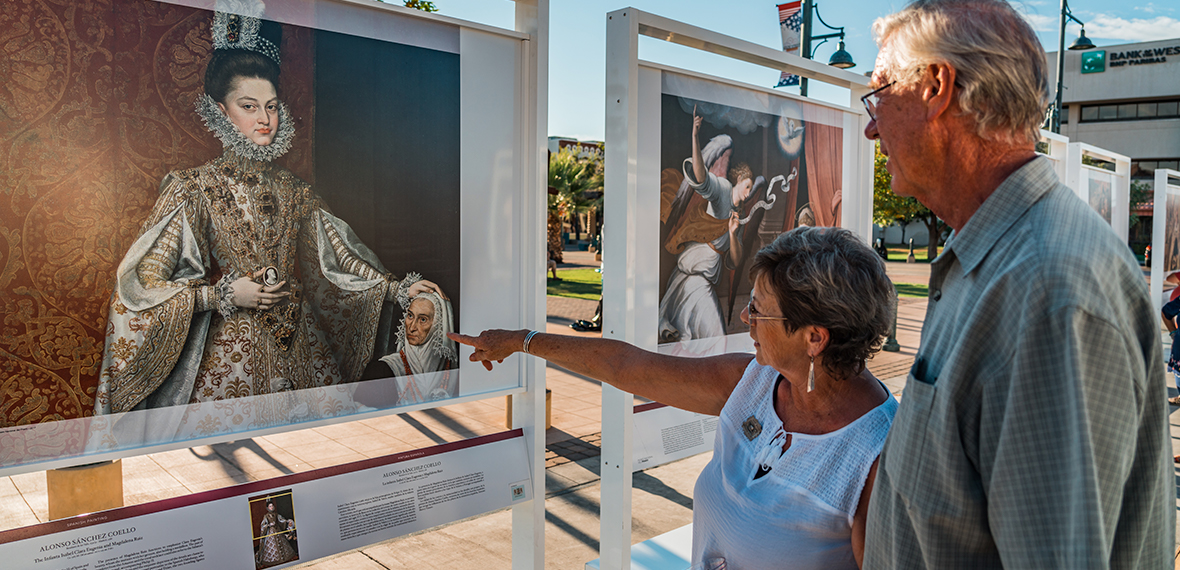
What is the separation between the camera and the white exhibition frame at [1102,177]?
8.04 meters

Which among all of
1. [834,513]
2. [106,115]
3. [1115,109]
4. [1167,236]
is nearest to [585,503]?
[834,513]

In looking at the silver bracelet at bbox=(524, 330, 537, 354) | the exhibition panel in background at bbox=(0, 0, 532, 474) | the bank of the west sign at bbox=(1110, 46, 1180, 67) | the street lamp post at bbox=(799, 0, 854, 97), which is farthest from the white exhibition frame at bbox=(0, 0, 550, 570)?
the bank of the west sign at bbox=(1110, 46, 1180, 67)

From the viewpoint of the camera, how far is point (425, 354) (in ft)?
8.55

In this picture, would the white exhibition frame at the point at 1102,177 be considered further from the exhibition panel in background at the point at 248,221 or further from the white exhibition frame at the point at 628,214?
the exhibition panel in background at the point at 248,221

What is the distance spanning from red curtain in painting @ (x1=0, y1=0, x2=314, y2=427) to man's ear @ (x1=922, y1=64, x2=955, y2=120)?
1.80m

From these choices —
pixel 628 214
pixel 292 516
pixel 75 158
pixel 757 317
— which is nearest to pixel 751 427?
pixel 757 317

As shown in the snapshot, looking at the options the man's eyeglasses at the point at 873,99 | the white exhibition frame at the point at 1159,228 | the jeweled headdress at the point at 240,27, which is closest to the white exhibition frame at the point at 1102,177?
the white exhibition frame at the point at 1159,228

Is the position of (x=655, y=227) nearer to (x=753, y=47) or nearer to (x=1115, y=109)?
(x=753, y=47)

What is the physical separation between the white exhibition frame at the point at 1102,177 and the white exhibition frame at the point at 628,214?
6.07m

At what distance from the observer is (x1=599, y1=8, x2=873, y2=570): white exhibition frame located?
9.62 ft

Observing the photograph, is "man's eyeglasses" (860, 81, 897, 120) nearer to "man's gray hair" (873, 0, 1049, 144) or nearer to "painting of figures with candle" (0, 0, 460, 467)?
"man's gray hair" (873, 0, 1049, 144)

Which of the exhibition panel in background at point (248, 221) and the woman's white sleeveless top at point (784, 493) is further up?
the exhibition panel in background at point (248, 221)

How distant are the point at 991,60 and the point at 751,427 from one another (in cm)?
114

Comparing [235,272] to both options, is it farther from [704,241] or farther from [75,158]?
[704,241]
